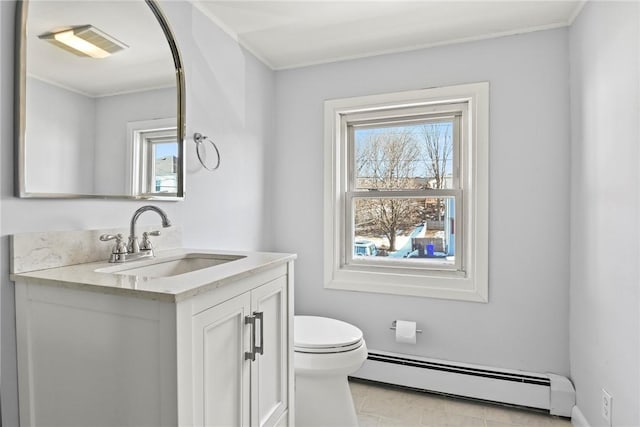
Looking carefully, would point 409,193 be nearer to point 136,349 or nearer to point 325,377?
point 325,377

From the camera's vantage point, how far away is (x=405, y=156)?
243 cm

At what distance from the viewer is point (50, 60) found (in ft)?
3.80

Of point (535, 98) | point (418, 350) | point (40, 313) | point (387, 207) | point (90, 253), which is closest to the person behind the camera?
point (40, 313)

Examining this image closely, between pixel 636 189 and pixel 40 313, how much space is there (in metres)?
1.99

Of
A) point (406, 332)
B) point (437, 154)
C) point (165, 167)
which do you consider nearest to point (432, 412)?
point (406, 332)

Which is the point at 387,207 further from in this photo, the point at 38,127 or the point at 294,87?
the point at 38,127

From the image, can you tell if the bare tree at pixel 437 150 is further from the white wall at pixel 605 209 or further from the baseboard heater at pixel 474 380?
the baseboard heater at pixel 474 380

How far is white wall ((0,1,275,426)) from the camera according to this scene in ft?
3.46

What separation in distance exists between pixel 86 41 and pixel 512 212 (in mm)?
2176

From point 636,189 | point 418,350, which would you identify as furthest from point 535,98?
point 418,350

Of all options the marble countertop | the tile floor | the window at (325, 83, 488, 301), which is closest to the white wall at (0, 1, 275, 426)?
the marble countertop

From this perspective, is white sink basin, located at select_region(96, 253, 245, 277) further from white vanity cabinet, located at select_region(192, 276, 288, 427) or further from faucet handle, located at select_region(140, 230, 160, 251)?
white vanity cabinet, located at select_region(192, 276, 288, 427)

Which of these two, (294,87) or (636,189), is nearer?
(636,189)

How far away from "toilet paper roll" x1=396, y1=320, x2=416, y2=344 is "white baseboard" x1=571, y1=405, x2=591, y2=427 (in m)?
0.85
